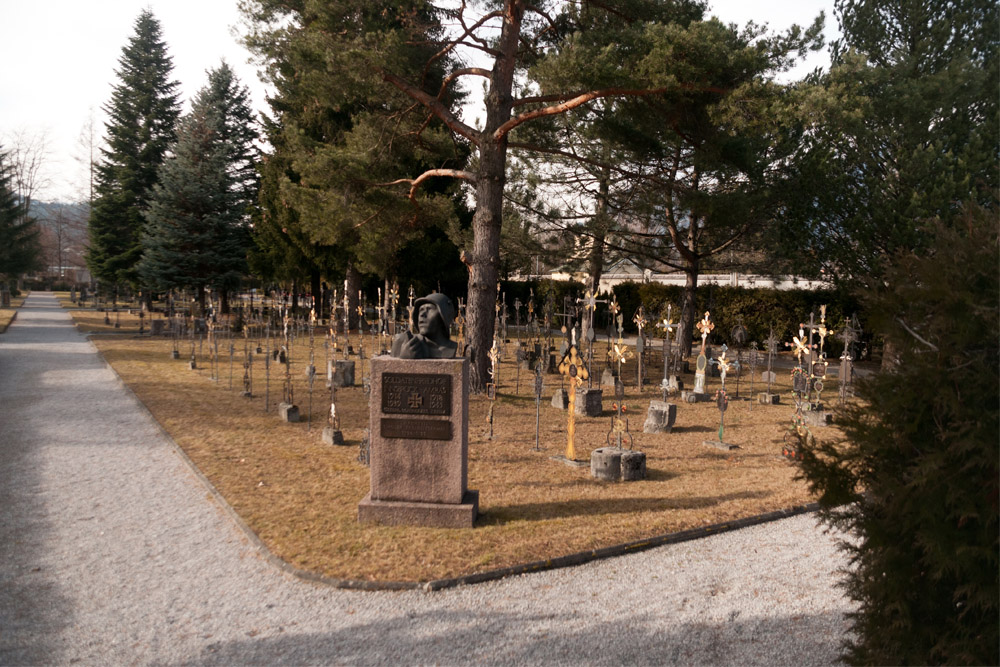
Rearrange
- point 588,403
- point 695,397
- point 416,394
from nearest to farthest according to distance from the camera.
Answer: point 416,394
point 588,403
point 695,397

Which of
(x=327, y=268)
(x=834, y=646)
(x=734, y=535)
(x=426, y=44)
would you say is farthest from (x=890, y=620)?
(x=327, y=268)

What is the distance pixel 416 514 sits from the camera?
235 inches

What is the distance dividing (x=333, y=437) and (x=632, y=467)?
4219mm

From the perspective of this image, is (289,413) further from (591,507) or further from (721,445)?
(721,445)

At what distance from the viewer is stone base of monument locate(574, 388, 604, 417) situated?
37.5 feet

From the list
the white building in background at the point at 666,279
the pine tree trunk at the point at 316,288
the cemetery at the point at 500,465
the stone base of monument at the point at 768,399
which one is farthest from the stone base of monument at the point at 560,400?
the pine tree trunk at the point at 316,288

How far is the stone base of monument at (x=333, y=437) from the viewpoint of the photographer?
9.06m

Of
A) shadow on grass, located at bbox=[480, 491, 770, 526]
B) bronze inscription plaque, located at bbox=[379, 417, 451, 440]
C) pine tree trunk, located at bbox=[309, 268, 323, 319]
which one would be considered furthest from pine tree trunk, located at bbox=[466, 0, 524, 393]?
pine tree trunk, located at bbox=[309, 268, 323, 319]

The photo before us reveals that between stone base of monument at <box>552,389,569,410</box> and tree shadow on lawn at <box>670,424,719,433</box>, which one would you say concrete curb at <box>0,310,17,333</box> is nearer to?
stone base of monument at <box>552,389,569,410</box>

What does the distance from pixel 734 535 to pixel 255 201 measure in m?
31.4

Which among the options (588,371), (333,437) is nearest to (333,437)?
(333,437)

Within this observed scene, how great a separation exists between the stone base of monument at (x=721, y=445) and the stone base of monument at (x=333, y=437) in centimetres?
532

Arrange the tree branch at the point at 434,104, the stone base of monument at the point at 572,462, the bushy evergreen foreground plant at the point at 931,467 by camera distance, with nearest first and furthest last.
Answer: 1. the bushy evergreen foreground plant at the point at 931,467
2. the stone base of monument at the point at 572,462
3. the tree branch at the point at 434,104

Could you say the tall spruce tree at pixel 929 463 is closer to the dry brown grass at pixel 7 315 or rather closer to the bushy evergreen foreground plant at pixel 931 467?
the bushy evergreen foreground plant at pixel 931 467
